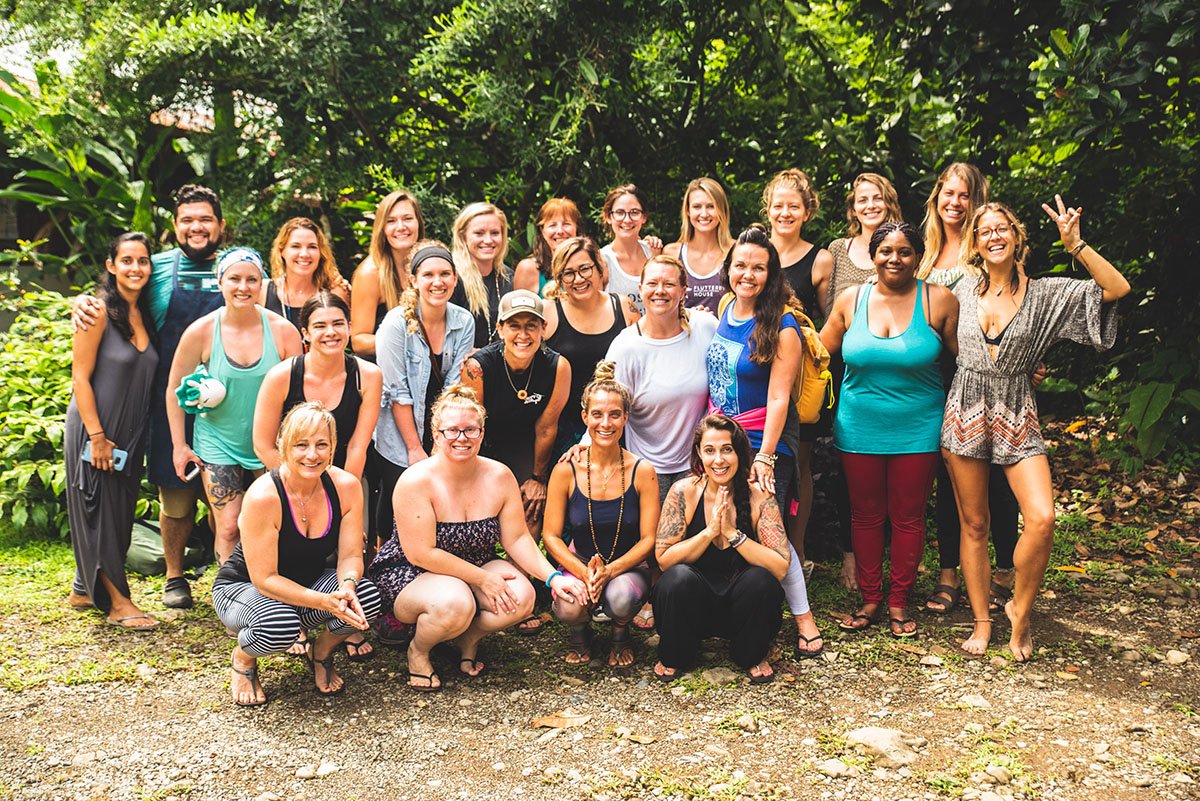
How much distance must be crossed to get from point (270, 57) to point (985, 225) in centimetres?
401

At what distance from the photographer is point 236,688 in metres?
4.27

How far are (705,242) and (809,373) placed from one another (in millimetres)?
1006

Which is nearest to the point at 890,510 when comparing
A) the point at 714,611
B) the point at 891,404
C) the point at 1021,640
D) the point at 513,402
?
the point at 891,404

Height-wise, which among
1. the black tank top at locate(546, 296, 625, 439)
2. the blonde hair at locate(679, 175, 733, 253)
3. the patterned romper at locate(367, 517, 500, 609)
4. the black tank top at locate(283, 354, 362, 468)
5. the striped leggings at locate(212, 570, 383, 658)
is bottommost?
the striped leggings at locate(212, 570, 383, 658)

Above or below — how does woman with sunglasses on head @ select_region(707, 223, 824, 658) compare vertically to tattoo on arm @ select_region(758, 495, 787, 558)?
above

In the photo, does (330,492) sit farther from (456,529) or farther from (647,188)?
(647,188)

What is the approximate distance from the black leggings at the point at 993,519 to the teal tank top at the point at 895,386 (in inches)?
20.2

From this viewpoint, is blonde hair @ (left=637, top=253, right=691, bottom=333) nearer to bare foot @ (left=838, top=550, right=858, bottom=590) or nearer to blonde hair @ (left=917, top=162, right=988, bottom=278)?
blonde hair @ (left=917, top=162, right=988, bottom=278)

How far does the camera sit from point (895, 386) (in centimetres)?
482

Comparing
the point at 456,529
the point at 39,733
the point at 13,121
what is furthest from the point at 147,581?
the point at 13,121

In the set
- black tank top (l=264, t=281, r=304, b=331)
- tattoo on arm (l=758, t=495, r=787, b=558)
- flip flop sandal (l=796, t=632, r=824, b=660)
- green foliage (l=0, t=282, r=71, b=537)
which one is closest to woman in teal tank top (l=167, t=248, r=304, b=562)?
black tank top (l=264, t=281, r=304, b=331)

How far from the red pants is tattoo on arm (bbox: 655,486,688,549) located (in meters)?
0.96

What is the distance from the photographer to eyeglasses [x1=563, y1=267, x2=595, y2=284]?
495 centimetres

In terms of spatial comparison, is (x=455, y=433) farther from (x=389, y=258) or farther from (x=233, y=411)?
(x=389, y=258)
